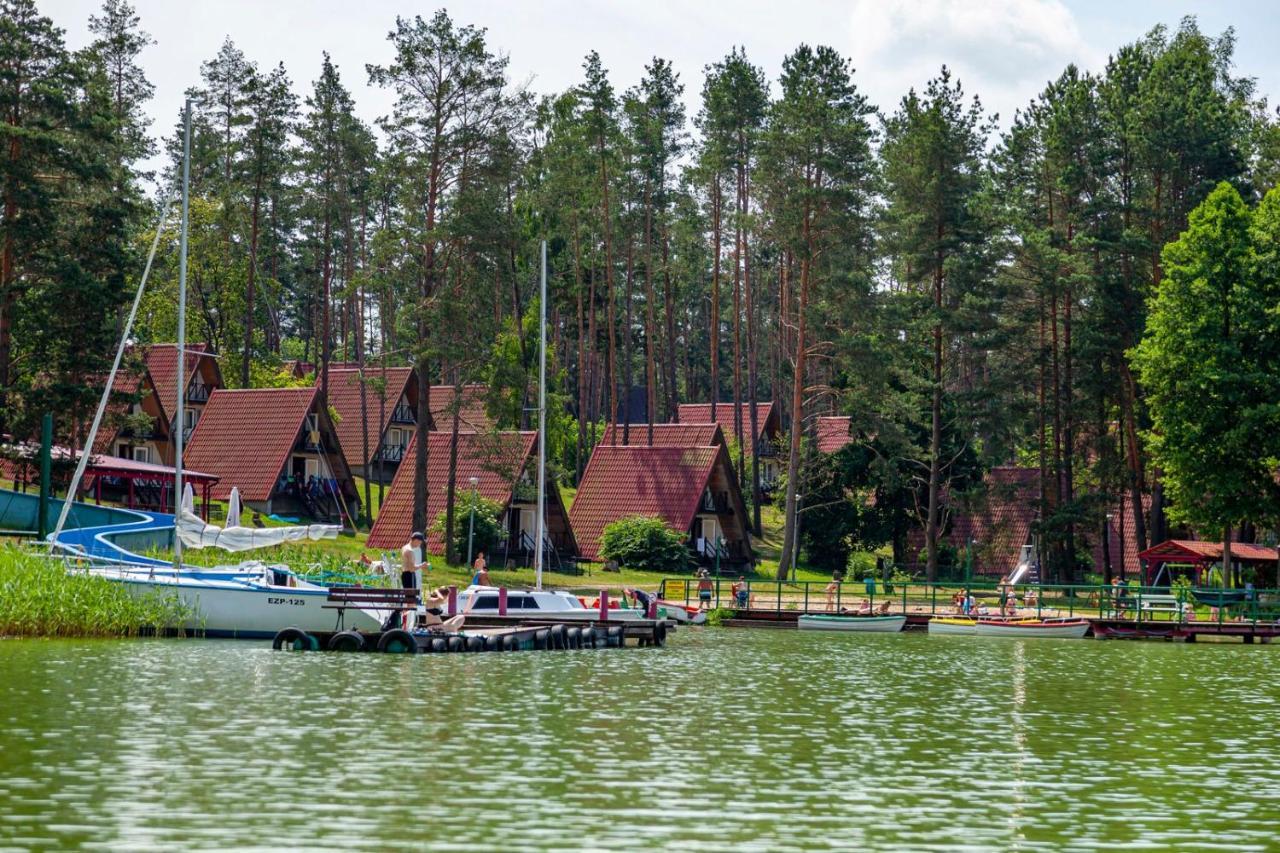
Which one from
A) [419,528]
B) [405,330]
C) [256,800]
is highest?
[405,330]

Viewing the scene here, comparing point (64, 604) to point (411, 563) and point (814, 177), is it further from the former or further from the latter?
point (814, 177)

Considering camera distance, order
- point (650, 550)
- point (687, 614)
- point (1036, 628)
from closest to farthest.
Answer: point (1036, 628) < point (687, 614) < point (650, 550)

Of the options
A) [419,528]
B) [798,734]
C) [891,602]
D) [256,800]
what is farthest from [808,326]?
[256,800]

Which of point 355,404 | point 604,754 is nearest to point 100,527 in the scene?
point 604,754

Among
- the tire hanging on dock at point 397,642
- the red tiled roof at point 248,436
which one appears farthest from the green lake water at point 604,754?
the red tiled roof at point 248,436

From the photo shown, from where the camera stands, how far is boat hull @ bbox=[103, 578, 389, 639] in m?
40.6

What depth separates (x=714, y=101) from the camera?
8706 cm

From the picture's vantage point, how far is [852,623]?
5691 centimetres

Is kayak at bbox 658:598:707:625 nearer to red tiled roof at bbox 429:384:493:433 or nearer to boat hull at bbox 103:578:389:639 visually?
boat hull at bbox 103:578:389:639

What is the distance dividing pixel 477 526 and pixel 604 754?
149 ft

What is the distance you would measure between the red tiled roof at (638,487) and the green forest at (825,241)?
3.11 meters

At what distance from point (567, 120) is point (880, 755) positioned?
6513 cm

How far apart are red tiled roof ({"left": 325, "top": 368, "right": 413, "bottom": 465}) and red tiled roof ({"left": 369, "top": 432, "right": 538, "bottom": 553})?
11.6m

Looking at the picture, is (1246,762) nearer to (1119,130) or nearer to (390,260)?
(390,260)
